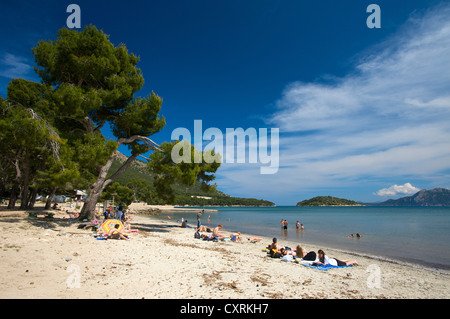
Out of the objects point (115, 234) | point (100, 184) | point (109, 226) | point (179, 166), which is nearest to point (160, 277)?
point (115, 234)

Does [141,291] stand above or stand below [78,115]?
below

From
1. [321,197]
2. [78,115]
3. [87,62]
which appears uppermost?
[87,62]

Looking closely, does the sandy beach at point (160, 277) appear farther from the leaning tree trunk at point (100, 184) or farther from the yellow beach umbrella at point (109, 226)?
the leaning tree trunk at point (100, 184)

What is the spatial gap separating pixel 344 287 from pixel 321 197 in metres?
208

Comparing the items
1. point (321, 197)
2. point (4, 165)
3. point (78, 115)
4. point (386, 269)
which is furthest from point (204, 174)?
point (321, 197)

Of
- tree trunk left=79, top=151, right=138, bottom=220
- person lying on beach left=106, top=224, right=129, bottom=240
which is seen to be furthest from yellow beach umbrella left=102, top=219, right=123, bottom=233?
tree trunk left=79, top=151, right=138, bottom=220

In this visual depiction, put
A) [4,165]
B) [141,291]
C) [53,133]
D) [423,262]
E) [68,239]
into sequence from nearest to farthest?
[141,291] < [68,239] < [53,133] < [423,262] < [4,165]

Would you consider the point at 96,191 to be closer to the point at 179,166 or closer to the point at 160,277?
the point at 179,166

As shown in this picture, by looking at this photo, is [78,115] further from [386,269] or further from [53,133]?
[386,269]

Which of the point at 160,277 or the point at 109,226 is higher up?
the point at 109,226

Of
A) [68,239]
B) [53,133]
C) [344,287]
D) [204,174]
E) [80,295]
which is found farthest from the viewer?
[204,174]

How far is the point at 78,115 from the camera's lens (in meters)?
11.9

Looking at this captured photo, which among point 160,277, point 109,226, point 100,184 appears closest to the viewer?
point 160,277

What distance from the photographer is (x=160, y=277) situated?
216 inches
